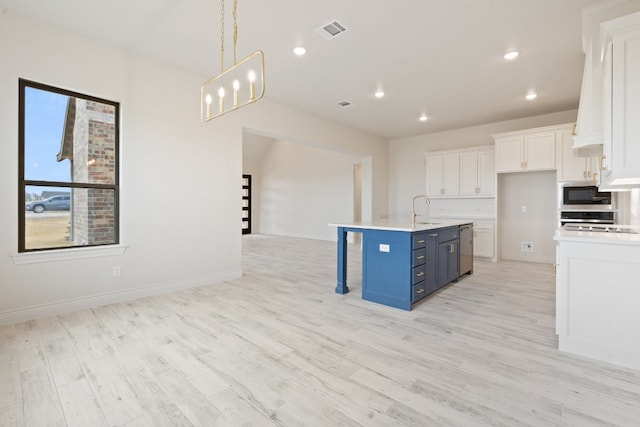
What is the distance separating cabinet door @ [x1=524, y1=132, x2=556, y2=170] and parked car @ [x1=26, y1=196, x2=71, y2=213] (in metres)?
7.03

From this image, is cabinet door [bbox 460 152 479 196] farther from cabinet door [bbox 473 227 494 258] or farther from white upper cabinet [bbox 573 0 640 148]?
white upper cabinet [bbox 573 0 640 148]

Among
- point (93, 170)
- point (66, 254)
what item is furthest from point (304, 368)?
point (93, 170)

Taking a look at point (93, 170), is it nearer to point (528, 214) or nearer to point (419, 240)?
point (419, 240)

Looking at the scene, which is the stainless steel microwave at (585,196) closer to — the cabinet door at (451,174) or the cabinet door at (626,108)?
the cabinet door at (451,174)

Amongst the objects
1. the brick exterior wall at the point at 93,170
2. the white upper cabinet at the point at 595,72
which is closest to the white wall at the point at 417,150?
the white upper cabinet at the point at 595,72

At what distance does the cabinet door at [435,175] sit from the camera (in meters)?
6.78

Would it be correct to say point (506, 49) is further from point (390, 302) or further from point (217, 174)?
point (217, 174)

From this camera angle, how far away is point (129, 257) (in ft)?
11.8

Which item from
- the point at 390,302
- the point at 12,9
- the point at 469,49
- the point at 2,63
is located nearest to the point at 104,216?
the point at 2,63

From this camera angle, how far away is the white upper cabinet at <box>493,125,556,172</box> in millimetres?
5276

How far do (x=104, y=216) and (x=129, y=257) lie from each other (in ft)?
1.84

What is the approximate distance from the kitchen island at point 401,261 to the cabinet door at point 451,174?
286 cm

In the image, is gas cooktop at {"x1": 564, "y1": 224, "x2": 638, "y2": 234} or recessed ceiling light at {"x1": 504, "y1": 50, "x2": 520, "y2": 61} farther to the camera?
recessed ceiling light at {"x1": 504, "y1": 50, "x2": 520, "y2": 61}

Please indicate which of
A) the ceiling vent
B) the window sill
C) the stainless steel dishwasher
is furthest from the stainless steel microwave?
the window sill
